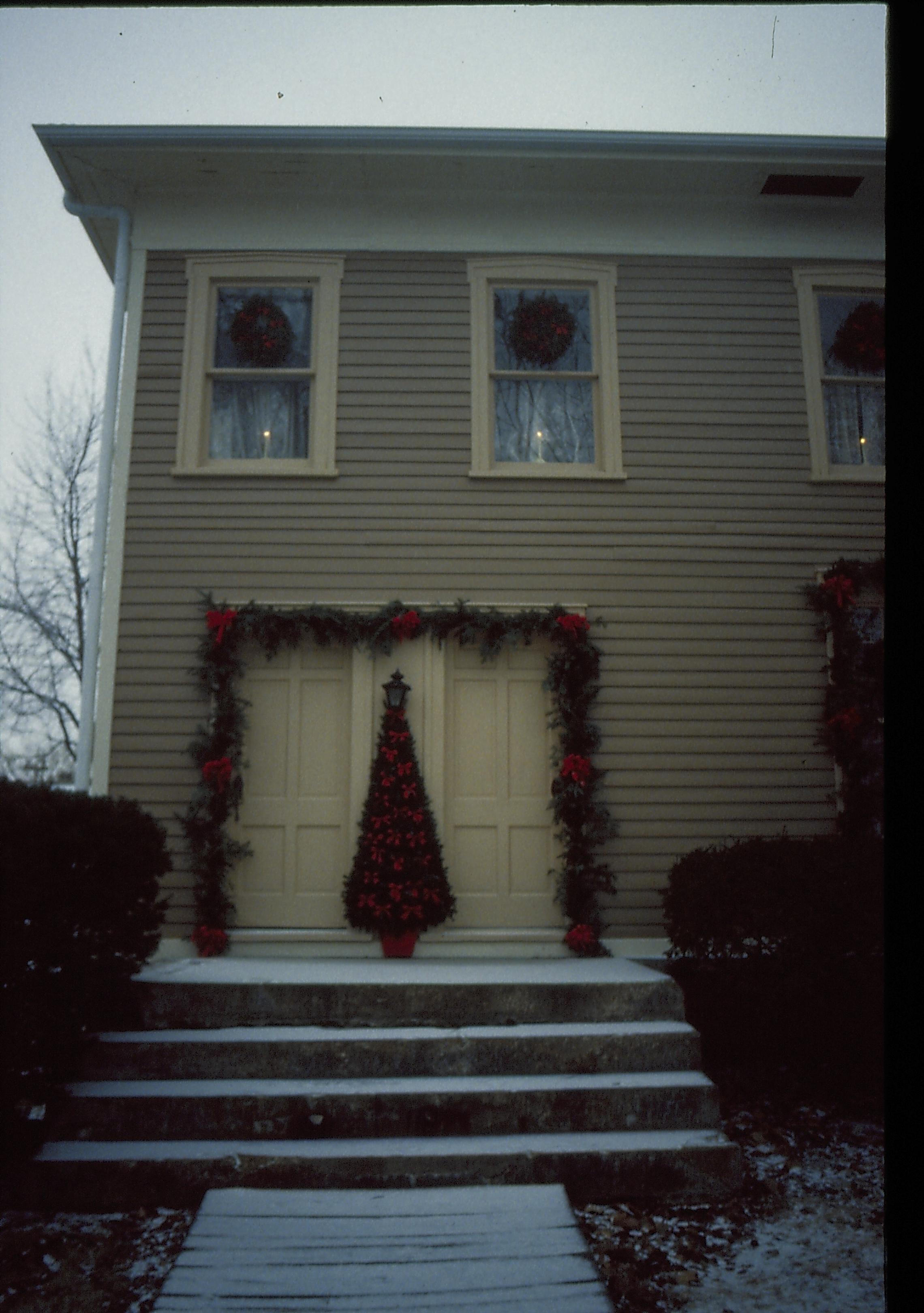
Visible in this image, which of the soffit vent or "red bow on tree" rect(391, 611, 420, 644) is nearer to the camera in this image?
"red bow on tree" rect(391, 611, 420, 644)

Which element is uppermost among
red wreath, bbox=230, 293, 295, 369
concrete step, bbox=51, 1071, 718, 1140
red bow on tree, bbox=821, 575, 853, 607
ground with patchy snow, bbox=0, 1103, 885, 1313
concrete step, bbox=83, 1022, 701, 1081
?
red wreath, bbox=230, 293, 295, 369

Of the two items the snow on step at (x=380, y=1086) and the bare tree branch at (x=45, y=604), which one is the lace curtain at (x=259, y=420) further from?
the bare tree branch at (x=45, y=604)

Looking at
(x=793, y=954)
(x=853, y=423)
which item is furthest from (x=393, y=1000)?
(x=853, y=423)


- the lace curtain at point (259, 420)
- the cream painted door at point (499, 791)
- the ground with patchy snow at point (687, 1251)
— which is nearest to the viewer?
the ground with patchy snow at point (687, 1251)

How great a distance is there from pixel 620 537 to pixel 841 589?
155 centimetres

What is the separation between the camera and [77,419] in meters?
15.7

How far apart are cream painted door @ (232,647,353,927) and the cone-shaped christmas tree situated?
0.78ft

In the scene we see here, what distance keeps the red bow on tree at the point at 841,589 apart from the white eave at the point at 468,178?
2.48 m

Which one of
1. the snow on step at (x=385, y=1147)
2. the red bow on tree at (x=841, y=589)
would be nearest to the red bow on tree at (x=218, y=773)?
the snow on step at (x=385, y=1147)

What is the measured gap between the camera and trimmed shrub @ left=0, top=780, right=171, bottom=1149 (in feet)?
11.8

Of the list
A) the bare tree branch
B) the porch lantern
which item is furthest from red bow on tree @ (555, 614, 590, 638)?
the bare tree branch

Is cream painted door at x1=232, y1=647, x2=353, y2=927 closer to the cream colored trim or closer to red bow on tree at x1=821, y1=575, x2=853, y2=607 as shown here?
the cream colored trim

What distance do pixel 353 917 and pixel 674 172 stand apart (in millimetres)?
5600

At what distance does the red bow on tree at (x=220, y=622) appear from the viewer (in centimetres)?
605
